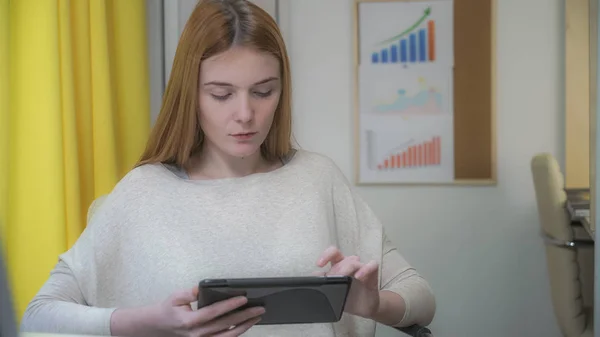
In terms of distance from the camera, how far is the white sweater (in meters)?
1.31

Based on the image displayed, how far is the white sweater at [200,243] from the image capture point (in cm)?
131

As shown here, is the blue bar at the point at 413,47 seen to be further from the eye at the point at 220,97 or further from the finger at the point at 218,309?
the finger at the point at 218,309

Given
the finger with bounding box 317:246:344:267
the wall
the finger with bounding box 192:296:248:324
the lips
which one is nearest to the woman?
the lips

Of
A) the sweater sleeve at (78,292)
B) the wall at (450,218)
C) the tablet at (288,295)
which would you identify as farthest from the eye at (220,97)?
the wall at (450,218)

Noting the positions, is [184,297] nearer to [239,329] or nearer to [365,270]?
[239,329]

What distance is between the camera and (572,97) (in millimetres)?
2807

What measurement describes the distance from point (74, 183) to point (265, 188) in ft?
2.14

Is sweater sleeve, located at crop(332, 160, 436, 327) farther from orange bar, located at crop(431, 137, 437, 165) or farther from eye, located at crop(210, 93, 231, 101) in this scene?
orange bar, located at crop(431, 137, 437, 165)

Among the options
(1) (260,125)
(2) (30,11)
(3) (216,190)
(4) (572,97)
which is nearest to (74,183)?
(2) (30,11)

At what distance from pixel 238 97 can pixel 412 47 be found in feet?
5.85

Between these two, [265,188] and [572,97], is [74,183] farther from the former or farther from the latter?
[572,97]

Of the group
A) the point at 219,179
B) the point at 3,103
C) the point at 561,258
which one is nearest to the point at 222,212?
the point at 219,179

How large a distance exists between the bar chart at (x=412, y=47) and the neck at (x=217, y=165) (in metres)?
1.62

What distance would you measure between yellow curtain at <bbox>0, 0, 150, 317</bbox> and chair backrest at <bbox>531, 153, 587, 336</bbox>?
1.17m
